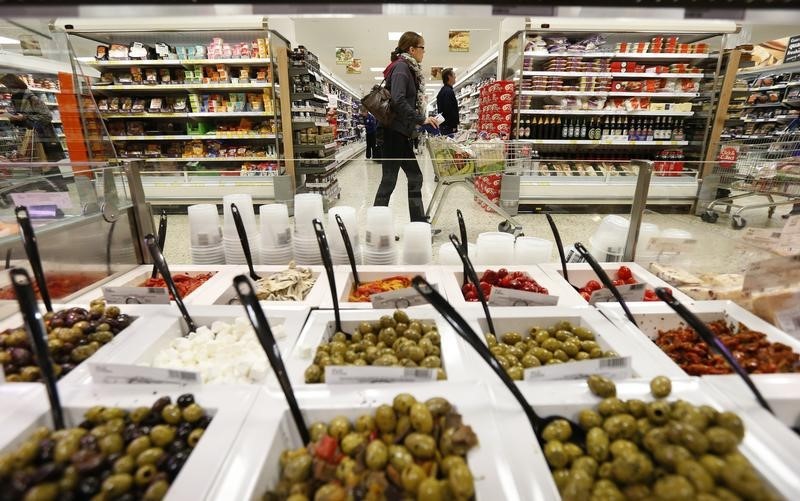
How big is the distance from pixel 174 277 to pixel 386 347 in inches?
45.3

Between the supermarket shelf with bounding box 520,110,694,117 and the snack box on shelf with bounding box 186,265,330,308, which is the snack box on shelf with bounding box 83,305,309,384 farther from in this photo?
the supermarket shelf with bounding box 520,110,694,117

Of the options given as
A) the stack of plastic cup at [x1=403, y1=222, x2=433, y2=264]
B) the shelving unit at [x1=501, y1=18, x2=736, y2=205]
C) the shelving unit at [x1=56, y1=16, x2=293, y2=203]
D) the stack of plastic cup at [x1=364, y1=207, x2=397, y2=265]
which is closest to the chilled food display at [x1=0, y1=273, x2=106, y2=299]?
the stack of plastic cup at [x1=364, y1=207, x2=397, y2=265]

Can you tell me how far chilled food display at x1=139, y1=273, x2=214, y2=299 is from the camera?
1.61 metres

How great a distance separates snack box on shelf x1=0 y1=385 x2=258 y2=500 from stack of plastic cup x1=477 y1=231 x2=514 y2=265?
4.04 feet

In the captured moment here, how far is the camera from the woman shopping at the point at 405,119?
3139mm

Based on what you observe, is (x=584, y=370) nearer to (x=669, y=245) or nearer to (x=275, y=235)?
(x=669, y=245)

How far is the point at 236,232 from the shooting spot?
1.92 meters

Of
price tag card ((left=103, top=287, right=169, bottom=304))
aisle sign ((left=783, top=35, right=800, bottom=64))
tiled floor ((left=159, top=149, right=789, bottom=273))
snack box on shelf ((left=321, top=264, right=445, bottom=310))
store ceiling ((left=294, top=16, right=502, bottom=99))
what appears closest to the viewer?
price tag card ((left=103, top=287, right=169, bottom=304))

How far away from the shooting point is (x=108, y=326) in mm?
1167

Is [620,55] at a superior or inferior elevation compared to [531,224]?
superior

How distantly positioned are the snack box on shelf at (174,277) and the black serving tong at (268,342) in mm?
739

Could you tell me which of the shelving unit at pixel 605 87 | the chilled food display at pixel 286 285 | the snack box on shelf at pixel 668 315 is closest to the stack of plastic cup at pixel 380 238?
the chilled food display at pixel 286 285

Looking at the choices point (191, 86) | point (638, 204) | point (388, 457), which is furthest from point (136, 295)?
point (191, 86)

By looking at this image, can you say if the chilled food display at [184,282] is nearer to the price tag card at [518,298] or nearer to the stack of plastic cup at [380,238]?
the stack of plastic cup at [380,238]
